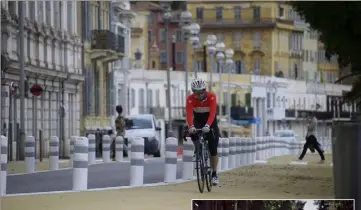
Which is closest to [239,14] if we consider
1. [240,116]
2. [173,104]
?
[240,116]

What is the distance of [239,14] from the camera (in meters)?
16.2

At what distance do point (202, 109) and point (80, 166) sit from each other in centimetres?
301

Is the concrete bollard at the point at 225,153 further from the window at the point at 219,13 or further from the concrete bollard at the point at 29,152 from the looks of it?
the window at the point at 219,13

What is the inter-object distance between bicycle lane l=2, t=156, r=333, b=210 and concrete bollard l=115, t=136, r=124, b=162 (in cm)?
1054

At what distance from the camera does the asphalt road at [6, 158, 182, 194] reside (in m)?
17.5

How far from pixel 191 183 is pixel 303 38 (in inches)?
78.8

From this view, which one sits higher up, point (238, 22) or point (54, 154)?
point (238, 22)

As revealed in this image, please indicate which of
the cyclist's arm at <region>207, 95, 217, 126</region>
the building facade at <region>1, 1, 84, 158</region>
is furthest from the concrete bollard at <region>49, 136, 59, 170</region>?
the cyclist's arm at <region>207, 95, 217, 126</region>

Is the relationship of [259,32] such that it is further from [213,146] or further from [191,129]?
[191,129]

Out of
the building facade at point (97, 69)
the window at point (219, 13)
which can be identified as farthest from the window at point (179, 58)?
the window at point (219, 13)

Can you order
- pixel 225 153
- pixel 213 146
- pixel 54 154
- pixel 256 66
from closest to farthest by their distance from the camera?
pixel 213 146 < pixel 256 66 < pixel 225 153 < pixel 54 154

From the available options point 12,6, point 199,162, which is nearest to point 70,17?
point 12,6

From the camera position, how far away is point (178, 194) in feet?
49.3

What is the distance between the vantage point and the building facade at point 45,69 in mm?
22484
